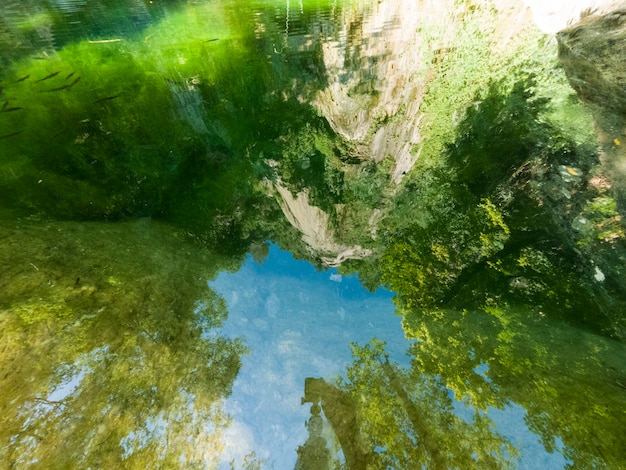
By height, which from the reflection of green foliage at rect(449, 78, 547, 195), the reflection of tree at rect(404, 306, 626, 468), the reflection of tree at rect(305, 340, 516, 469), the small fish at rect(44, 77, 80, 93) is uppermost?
the reflection of green foliage at rect(449, 78, 547, 195)

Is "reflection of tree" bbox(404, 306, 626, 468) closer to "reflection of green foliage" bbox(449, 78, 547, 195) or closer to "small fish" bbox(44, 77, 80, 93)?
"reflection of green foliage" bbox(449, 78, 547, 195)

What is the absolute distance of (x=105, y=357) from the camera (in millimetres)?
3943

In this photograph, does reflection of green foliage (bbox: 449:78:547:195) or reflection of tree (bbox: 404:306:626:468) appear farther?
reflection of green foliage (bbox: 449:78:547:195)

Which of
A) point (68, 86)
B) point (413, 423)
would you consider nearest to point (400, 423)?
point (413, 423)

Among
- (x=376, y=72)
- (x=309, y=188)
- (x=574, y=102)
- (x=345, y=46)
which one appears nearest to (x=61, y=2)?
(x=345, y=46)

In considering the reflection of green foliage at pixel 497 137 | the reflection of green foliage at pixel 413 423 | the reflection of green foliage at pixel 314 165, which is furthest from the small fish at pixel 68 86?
the reflection of green foliage at pixel 497 137

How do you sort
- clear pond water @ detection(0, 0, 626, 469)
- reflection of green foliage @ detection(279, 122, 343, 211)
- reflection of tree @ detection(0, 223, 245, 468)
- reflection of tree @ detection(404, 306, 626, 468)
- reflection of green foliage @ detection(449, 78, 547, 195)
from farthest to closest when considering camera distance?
reflection of green foliage @ detection(279, 122, 343, 211), reflection of green foliage @ detection(449, 78, 547, 195), clear pond water @ detection(0, 0, 626, 469), reflection of tree @ detection(404, 306, 626, 468), reflection of tree @ detection(0, 223, 245, 468)

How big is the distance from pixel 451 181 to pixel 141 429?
6.36m

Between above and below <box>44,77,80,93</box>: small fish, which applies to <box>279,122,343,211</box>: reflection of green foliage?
below

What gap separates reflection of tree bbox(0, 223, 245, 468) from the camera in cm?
348

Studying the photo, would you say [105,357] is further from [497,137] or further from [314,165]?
[497,137]

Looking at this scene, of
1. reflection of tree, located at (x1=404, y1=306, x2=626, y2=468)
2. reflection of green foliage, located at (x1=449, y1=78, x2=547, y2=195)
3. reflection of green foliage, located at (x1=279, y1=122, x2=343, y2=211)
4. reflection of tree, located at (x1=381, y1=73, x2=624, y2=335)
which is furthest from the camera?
reflection of green foliage, located at (x1=279, y1=122, x2=343, y2=211)

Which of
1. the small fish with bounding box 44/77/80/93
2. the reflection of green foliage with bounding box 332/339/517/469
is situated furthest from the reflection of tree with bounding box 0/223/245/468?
the small fish with bounding box 44/77/80/93

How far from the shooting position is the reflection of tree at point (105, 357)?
3484 mm
